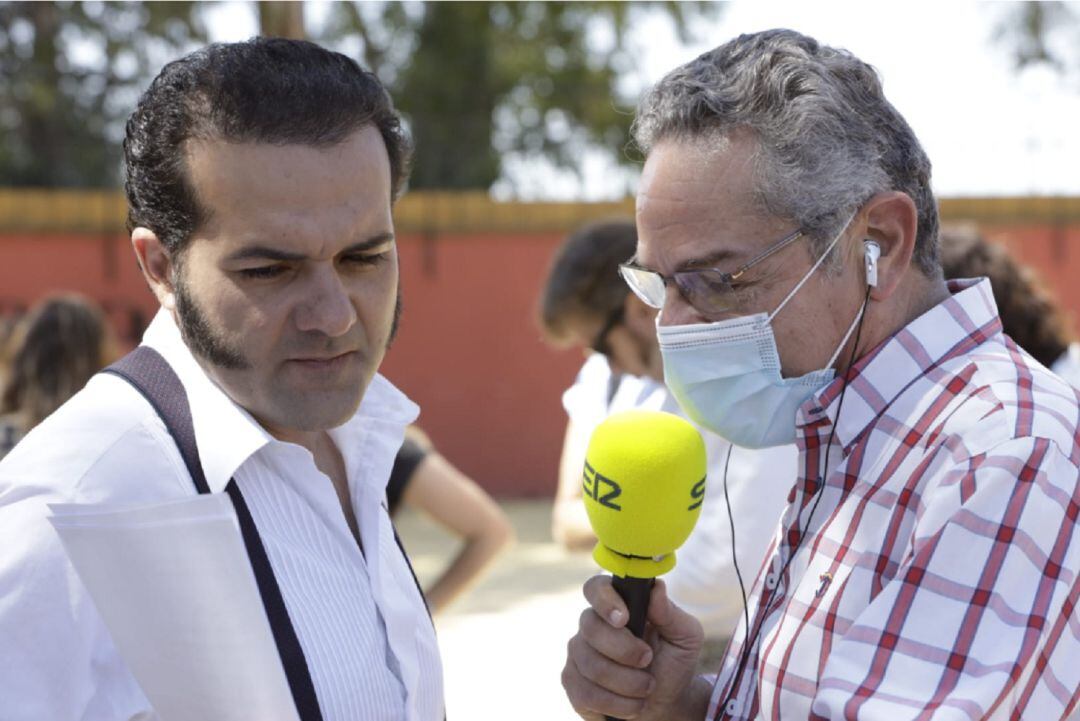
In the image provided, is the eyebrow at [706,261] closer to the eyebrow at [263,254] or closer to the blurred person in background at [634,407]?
the eyebrow at [263,254]

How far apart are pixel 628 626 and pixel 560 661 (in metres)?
4.64

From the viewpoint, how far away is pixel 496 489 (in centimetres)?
1191

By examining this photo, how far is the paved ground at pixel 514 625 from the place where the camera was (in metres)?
5.67

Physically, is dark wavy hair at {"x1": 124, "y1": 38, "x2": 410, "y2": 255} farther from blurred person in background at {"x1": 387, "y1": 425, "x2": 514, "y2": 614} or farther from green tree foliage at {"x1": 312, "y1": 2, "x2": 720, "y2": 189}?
green tree foliage at {"x1": 312, "y1": 2, "x2": 720, "y2": 189}

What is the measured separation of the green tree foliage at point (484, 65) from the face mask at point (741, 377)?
17.6 metres

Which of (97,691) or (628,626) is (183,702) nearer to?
(97,691)

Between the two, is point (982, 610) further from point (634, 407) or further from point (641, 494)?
point (634, 407)

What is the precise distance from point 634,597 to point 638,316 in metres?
1.81

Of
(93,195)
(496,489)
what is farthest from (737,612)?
(93,195)

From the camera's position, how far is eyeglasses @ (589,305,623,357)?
3709 millimetres

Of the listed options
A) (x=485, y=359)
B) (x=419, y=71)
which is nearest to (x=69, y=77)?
(x=419, y=71)

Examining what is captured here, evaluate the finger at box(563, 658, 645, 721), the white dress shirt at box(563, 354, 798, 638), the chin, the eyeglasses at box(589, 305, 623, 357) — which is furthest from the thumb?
the eyeglasses at box(589, 305, 623, 357)

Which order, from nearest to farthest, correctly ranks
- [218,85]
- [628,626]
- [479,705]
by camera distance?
[218,85] < [628,626] < [479,705]

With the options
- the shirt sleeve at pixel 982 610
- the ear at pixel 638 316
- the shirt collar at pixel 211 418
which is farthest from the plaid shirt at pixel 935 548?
the ear at pixel 638 316
